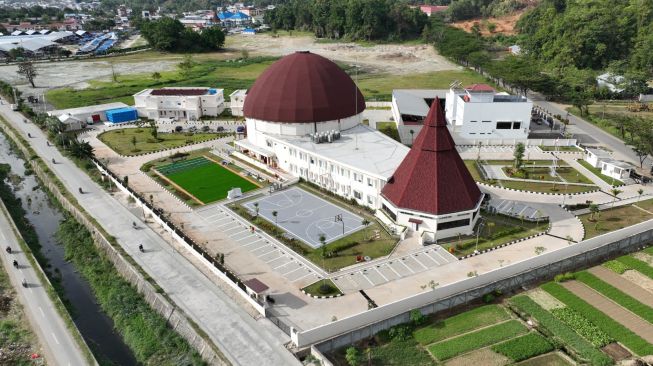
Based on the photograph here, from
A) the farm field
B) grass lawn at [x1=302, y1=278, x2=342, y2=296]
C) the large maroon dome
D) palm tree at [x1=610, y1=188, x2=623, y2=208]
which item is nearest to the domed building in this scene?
the large maroon dome

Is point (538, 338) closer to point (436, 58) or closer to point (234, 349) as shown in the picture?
point (234, 349)

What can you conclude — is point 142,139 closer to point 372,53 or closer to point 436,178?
point 436,178

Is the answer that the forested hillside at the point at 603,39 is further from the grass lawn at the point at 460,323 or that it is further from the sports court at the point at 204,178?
the grass lawn at the point at 460,323

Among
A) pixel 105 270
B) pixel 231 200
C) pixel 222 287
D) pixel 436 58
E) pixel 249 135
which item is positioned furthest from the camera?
pixel 436 58

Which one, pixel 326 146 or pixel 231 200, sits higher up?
pixel 326 146

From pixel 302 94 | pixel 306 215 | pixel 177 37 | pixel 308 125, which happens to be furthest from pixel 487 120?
pixel 177 37

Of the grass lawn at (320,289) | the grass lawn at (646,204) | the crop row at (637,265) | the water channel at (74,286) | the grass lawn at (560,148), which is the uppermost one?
the grass lawn at (560,148)

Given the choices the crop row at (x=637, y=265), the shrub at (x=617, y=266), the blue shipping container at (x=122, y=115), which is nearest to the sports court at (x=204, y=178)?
the blue shipping container at (x=122, y=115)

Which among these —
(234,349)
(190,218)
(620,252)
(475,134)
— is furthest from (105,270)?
(475,134)
